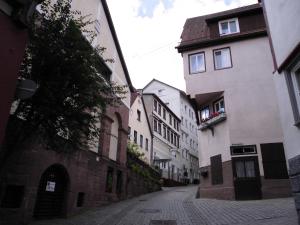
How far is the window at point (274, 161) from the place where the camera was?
16.3 m

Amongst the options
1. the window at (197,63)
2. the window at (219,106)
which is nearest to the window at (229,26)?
the window at (197,63)

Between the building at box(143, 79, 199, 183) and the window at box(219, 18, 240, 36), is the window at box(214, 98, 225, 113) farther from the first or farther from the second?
the building at box(143, 79, 199, 183)

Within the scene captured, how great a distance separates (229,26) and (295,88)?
13.1 m

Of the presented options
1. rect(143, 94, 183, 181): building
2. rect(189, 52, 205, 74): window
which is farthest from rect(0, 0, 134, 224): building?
rect(143, 94, 183, 181): building

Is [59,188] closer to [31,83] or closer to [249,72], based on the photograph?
[31,83]

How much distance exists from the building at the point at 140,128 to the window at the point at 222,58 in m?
12.3

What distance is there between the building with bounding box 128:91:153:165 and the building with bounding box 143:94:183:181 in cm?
186

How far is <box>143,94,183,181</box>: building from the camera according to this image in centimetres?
3750

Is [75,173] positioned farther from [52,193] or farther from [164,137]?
[164,137]

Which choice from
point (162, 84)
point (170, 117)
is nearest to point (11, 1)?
point (170, 117)

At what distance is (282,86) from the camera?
923cm

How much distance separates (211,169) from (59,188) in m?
9.89

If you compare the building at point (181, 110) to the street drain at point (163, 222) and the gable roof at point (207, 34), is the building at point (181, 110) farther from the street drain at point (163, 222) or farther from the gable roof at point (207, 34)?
the street drain at point (163, 222)

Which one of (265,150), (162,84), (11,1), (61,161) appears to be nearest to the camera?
(11,1)
